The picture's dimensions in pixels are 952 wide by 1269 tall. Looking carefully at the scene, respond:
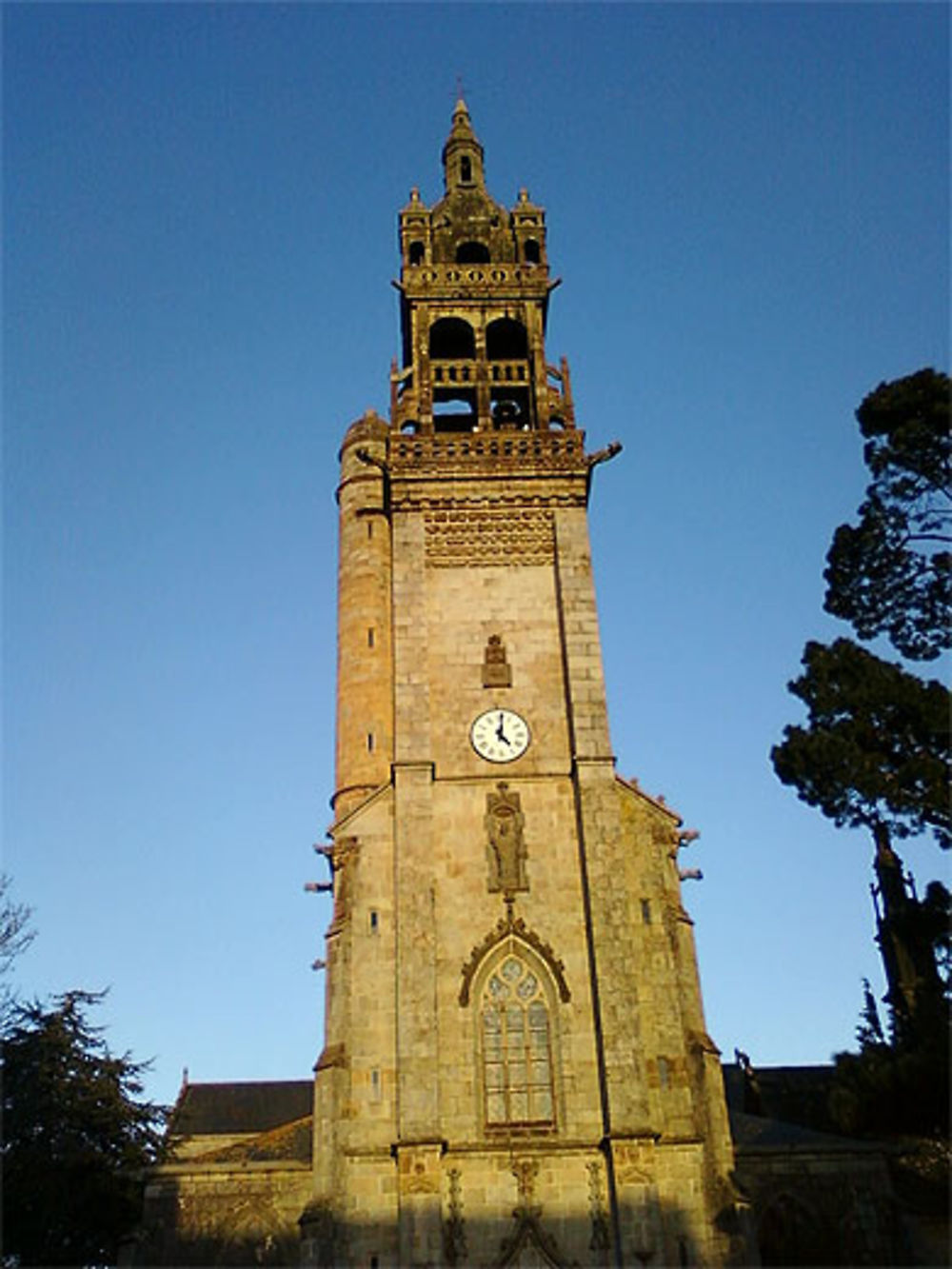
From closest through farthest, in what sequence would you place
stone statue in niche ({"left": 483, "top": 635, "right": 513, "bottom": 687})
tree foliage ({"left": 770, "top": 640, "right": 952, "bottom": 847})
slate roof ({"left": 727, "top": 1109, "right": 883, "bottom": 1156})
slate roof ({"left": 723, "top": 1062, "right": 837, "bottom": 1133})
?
tree foliage ({"left": 770, "top": 640, "right": 952, "bottom": 847}), slate roof ({"left": 727, "top": 1109, "right": 883, "bottom": 1156}), stone statue in niche ({"left": 483, "top": 635, "right": 513, "bottom": 687}), slate roof ({"left": 723, "top": 1062, "right": 837, "bottom": 1133})

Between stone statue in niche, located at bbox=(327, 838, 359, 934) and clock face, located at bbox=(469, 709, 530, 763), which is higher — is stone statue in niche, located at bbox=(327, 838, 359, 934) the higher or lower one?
the lower one

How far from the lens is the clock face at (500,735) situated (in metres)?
28.6

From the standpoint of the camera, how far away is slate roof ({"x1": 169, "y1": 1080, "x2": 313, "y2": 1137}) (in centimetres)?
4294

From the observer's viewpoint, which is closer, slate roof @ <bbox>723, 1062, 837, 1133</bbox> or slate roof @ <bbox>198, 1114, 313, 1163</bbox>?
slate roof @ <bbox>198, 1114, 313, 1163</bbox>

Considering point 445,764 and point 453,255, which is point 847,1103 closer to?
point 445,764

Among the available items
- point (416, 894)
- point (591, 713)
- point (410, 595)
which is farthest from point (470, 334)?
point (416, 894)

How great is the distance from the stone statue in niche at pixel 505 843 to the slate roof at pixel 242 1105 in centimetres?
1960

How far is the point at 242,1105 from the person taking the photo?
145ft

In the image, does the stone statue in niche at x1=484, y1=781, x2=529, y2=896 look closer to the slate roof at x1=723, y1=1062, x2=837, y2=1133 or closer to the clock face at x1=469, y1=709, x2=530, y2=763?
the clock face at x1=469, y1=709, x2=530, y2=763

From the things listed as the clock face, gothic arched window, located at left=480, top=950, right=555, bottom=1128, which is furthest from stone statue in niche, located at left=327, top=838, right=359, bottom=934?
the clock face

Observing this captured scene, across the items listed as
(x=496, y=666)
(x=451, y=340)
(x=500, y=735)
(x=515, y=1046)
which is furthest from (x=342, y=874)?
(x=451, y=340)

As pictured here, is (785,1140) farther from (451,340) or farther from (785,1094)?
(451,340)

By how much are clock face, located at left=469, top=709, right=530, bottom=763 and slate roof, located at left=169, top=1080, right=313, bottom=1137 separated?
1987 cm

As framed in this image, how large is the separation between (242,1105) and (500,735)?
74.6 feet
